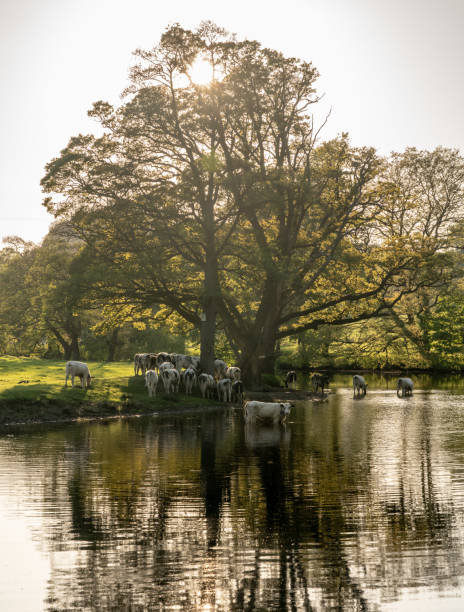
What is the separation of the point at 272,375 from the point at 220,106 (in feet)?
61.0

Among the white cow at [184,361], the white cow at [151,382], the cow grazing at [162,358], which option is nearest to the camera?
the white cow at [151,382]

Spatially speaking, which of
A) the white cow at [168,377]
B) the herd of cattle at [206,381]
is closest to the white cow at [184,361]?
the herd of cattle at [206,381]

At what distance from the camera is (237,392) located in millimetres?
42688

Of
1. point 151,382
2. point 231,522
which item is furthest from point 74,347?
point 231,522

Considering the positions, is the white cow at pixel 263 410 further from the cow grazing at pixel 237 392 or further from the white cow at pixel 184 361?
the white cow at pixel 184 361

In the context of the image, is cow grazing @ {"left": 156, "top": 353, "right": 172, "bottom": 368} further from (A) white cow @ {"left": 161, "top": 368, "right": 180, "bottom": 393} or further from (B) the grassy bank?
(A) white cow @ {"left": 161, "top": 368, "right": 180, "bottom": 393}

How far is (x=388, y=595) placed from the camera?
9469 millimetres

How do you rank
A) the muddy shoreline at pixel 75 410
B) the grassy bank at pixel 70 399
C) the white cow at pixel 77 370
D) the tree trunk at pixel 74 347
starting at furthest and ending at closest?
the tree trunk at pixel 74 347 < the white cow at pixel 77 370 < the grassy bank at pixel 70 399 < the muddy shoreline at pixel 75 410

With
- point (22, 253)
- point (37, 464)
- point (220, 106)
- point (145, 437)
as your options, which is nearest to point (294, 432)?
point (145, 437)

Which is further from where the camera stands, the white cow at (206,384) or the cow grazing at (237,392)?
the cow grazing at (237,392)

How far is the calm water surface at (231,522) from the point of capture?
960 cm

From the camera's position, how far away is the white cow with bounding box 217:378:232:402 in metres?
42.0

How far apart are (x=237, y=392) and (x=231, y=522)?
29271 millimetres

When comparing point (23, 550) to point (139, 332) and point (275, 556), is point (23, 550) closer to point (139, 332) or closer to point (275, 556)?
point (275, 556)
